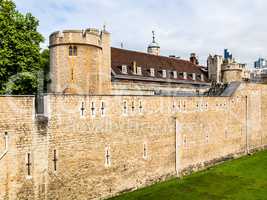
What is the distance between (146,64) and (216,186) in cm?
1883

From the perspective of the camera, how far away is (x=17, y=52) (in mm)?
24672

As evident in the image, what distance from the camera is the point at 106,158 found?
1755cm

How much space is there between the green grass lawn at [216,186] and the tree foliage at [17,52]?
37.1 ft

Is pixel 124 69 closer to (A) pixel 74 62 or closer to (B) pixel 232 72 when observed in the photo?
(A) pixel 74 62

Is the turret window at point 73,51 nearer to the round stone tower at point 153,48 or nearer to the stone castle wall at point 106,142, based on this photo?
the stone castle wall at point 106,142

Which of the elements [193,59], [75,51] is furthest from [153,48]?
[75,51]

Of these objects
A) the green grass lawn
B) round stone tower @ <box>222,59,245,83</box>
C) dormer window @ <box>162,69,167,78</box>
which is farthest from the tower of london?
round stone tower @ <box>222,59,245,83</box>

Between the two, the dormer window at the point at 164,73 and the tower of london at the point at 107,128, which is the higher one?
the dormer window at the point at 164,73

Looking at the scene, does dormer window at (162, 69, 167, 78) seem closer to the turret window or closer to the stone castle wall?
the stone castle wall

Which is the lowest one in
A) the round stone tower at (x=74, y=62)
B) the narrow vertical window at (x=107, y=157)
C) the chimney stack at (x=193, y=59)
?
the narrow vertical window at (x=107, y=157)

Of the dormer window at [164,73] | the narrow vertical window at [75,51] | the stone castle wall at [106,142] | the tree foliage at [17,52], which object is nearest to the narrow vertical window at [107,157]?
the stone castle wall at [106,142]

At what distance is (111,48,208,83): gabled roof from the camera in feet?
109

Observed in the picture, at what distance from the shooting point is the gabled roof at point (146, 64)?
109ft

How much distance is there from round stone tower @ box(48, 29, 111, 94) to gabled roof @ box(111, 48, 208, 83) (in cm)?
727
